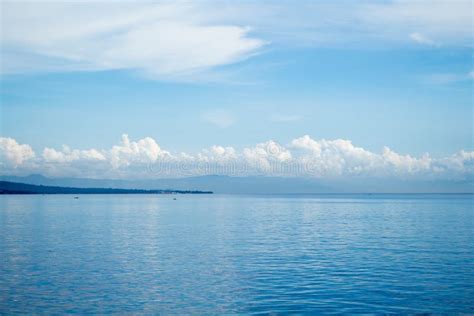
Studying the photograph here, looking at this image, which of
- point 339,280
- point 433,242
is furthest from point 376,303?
point 433,242

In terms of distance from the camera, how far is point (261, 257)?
174 feet

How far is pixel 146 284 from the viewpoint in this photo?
39625mm

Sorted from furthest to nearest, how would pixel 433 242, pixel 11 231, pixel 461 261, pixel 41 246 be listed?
pixel 11 231 → pixel 433 242 → pixel 41 246 → pixel 461 261

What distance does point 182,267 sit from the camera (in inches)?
1864

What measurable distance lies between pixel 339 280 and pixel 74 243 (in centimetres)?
4046

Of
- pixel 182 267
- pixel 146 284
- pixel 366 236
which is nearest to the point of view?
pixel 146 284

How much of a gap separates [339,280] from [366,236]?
36000 millimetres

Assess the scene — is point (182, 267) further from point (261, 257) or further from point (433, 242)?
point (433, 242)

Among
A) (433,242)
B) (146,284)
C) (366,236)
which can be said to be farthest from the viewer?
(366,236)

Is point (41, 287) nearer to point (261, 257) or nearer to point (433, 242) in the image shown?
point (261, 257)

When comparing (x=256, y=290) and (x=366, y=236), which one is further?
(x=366, y=236)

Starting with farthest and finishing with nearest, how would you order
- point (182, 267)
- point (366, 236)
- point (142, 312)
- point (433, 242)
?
point (366, 236), point (433, 242), point (182, 267), point (142, 312)

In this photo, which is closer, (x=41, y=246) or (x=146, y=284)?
(x=146, y=284)

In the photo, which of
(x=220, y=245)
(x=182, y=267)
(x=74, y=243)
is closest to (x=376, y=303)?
(x=182, y=267)
